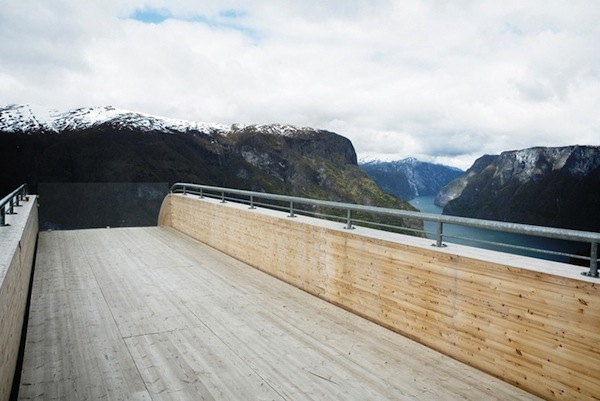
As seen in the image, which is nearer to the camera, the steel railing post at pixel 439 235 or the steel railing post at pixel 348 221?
the steel railing post at pixel 439 235

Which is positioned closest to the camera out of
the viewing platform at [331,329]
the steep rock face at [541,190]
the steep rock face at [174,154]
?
the viewing platform at [331,329]

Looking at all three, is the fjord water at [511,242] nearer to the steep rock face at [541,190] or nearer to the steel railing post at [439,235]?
the steel railing post at [439,235]

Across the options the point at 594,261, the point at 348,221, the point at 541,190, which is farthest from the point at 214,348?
the point at 541,190

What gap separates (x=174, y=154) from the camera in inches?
4235

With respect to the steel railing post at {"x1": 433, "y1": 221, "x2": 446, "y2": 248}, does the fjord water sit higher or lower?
lower

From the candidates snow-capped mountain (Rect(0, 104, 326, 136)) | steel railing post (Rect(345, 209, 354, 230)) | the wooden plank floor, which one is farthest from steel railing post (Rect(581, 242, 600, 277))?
snow-capped mountain (Rect(0, 104, 326, 136))

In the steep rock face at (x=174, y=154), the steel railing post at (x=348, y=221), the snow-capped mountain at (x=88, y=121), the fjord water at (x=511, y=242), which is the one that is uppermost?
the snow-capped mountain at (x=88, y=121)

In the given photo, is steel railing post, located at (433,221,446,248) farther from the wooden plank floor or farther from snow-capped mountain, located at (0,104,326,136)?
snow-capped mountain, located at (0,104,326,136)

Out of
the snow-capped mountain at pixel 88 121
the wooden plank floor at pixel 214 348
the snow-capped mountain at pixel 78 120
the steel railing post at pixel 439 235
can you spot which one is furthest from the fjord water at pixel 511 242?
the snow-capped mountain at pixel 78 120

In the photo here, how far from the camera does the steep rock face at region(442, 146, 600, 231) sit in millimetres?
83562

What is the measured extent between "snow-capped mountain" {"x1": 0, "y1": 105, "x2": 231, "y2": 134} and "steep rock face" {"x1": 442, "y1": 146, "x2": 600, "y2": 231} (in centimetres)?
10759

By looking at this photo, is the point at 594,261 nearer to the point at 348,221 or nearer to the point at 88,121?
the point at 348,221

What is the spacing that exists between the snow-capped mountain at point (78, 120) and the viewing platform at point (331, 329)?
135567 millimetres

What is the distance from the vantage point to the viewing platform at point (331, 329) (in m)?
2.89
